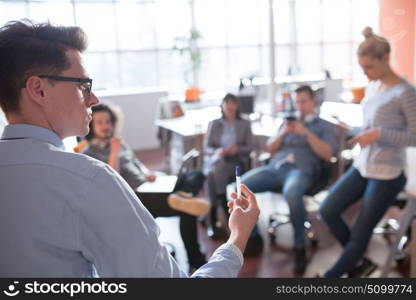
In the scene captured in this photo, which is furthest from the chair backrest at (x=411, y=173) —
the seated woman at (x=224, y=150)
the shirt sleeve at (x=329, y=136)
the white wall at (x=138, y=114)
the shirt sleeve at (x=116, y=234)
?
the white wall at (x=138, y=114)

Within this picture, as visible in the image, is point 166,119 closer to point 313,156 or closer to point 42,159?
point 313,156

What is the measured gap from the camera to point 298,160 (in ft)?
8.90

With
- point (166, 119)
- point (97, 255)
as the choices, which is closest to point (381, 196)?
point (97, 255)

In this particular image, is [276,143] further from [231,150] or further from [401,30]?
[401,30]

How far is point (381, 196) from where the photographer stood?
76.7 inches

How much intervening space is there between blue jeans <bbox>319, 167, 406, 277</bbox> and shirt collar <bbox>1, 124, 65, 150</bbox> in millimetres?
1608

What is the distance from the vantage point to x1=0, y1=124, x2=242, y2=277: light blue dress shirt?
0.64 m

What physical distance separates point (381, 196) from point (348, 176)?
7.5 inches

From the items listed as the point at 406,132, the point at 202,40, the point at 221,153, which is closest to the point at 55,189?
the point at 406,132

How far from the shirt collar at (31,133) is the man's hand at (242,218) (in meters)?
0.35

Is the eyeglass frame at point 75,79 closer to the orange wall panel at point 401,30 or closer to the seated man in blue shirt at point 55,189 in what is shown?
the seated man in blue shirt at point 55,189

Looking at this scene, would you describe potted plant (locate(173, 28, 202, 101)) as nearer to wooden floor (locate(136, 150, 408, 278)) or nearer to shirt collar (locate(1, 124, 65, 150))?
wooden floor (locate(136, 150, 408, 278))

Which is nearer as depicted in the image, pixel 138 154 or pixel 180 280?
pixel 180 280

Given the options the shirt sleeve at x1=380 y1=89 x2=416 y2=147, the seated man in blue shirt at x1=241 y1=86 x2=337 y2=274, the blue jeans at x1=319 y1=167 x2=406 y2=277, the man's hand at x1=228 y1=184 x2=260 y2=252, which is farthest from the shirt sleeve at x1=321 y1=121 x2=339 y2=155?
the man's hand at x1=228 y1=184 x2=260 y2=252
